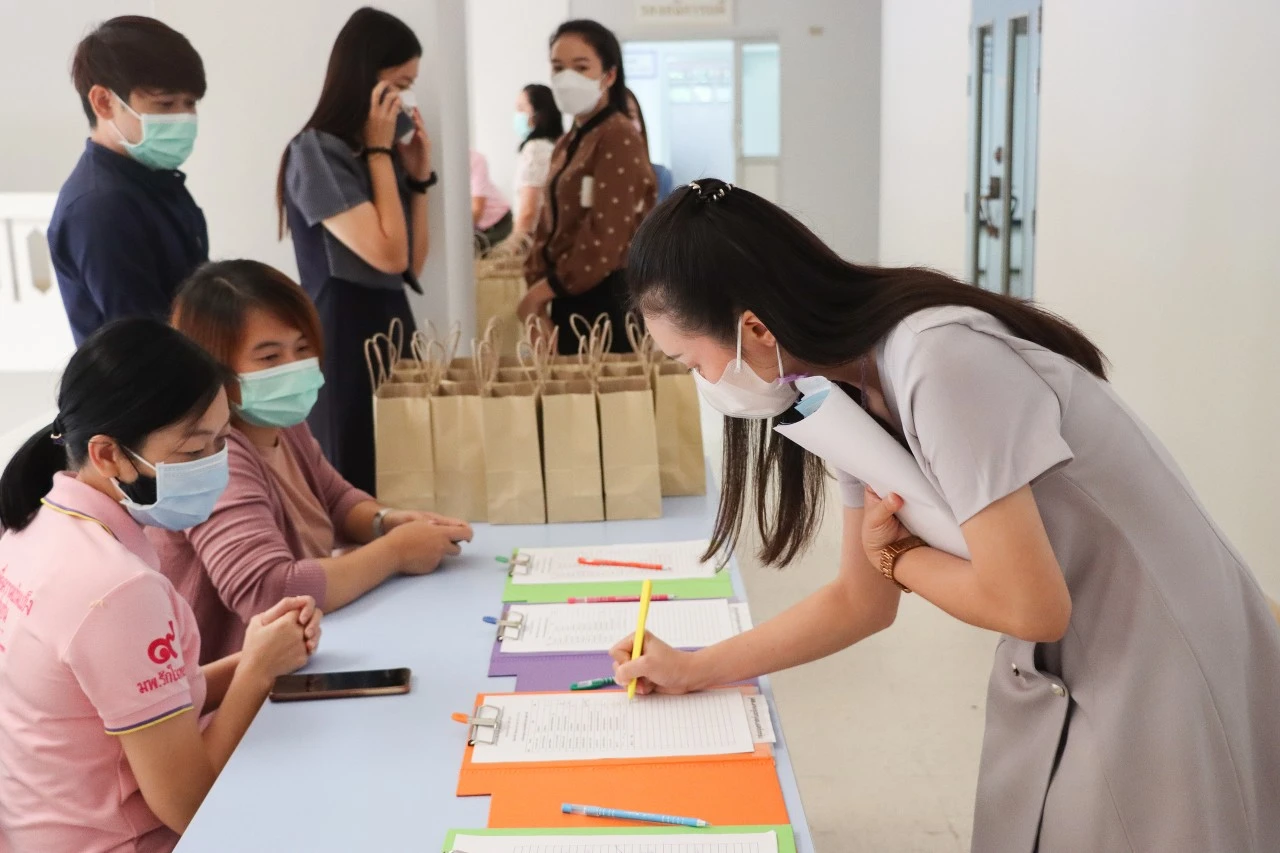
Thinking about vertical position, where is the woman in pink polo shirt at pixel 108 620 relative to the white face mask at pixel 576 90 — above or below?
below

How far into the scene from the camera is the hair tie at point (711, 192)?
4.00ft

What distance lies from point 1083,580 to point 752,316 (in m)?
0.42

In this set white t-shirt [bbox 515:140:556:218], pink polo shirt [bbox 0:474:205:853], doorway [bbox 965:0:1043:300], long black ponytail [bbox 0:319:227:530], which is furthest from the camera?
white t-shirt [bbox 515:140:556:218]

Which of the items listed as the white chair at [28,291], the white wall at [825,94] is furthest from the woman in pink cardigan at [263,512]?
the white wall at [825,94]

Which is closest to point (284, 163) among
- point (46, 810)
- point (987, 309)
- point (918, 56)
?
point (46, 810)

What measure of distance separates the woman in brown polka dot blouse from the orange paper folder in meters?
2.31

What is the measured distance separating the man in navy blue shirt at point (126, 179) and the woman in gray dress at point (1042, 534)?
5.02ft

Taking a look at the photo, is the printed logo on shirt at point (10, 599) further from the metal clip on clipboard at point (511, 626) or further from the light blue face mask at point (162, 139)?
the light blue face mask at point (162, 139)

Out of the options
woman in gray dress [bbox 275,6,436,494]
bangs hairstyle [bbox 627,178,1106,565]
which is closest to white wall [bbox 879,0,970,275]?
woman in gray dress [bbox 275,6,436,494]

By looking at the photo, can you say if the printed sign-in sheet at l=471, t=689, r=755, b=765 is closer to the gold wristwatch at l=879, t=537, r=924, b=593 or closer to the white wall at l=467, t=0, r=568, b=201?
the gold wristwatch at l=879, t=537, r=924, b=593

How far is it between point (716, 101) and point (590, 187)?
6.08m

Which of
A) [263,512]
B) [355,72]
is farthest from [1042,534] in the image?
[355,72]

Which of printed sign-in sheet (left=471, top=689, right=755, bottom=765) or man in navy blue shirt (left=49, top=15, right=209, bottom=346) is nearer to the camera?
printed sign-in sheet (left=471, top=689, right=755, bottom=765)

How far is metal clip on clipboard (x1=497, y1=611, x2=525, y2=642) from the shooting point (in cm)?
172
